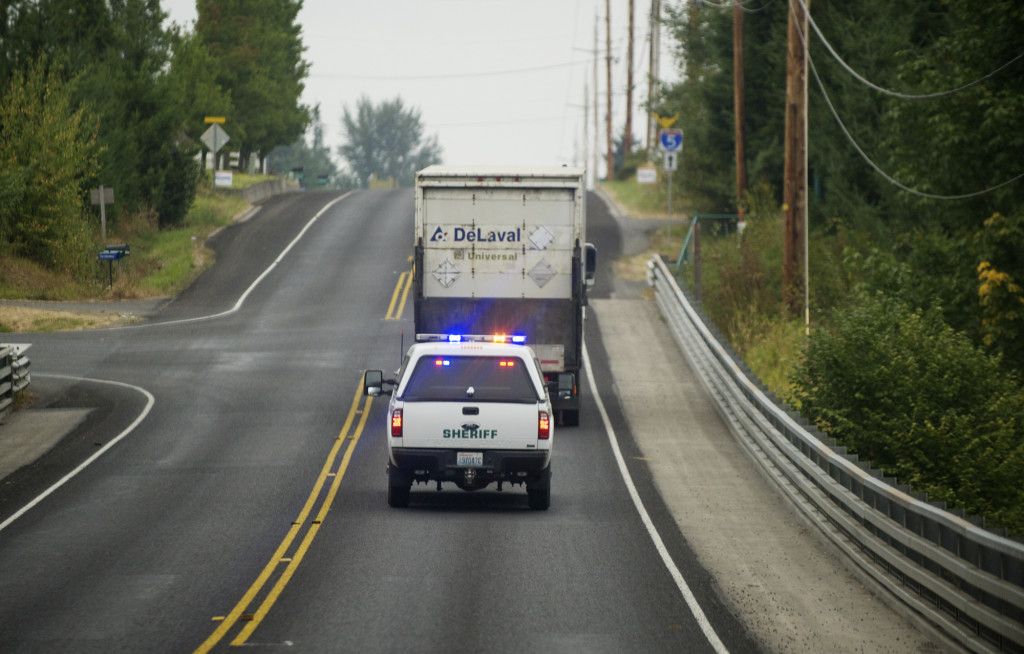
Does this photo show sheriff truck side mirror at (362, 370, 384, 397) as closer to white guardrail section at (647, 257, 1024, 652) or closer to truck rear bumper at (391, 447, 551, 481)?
truck rear bumper at (391, 447, 551, 481)

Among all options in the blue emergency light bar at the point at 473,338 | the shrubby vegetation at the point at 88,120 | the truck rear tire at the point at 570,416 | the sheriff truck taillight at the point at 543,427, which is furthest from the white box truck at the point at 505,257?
the shrubby vegetation at the point at 88,120

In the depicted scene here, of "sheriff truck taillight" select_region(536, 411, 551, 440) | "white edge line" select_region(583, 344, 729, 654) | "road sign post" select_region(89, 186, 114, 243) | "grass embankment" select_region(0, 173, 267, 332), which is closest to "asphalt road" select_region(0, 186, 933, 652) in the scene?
"white edge line" select_region(583, 344, 729, 654)

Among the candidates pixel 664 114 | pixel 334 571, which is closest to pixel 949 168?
pixel 334 571

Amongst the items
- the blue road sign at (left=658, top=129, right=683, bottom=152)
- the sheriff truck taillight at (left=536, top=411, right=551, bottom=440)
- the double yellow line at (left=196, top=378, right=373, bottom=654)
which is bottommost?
the double yellow line at (left=196, top=378, right=373, bottom=654)

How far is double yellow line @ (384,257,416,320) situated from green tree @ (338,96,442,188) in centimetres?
13483

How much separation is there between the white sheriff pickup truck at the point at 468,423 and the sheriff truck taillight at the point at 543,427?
0.01m

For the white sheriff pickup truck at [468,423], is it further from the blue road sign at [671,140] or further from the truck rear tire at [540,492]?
the blue road sign at [671,140]

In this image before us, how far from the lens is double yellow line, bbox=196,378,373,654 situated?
11.1 metres

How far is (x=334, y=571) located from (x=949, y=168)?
17.8 meters

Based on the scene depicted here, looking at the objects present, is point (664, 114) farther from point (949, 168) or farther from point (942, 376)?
point (942, 376)

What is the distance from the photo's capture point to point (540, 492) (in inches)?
650

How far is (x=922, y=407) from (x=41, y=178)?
1242 inches

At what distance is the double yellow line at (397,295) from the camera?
123 feet

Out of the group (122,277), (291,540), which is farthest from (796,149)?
(122,277)
